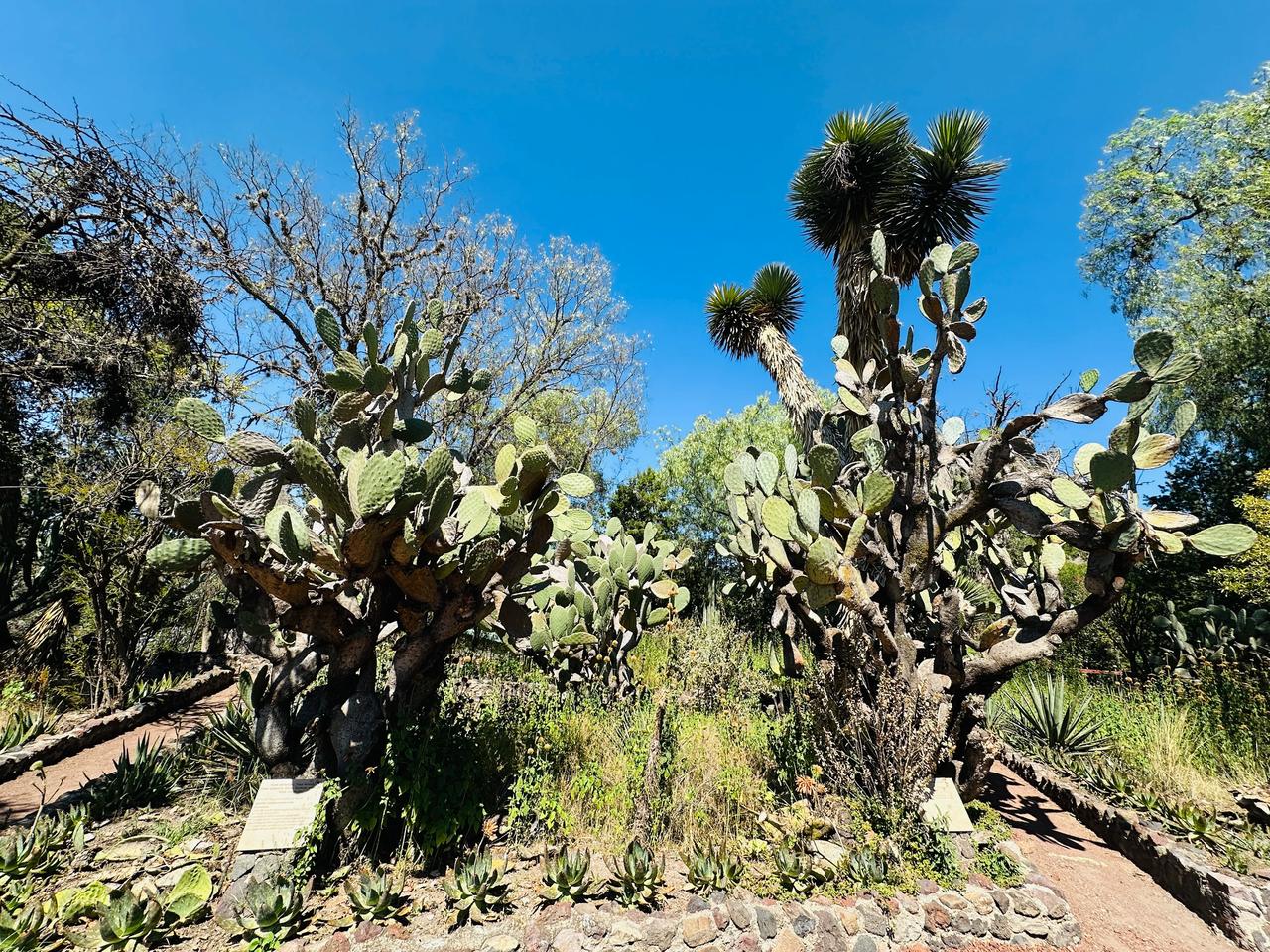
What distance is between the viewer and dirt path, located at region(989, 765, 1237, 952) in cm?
265

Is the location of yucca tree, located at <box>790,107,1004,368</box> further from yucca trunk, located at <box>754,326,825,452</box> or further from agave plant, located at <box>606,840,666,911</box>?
agave plant, located at <box>606,840,666,911</box>

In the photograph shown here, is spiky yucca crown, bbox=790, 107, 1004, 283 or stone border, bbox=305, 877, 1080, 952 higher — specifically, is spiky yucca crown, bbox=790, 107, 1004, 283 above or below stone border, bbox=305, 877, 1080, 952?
above

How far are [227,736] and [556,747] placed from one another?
7.50ft

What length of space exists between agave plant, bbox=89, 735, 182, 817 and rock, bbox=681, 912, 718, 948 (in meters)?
3.30

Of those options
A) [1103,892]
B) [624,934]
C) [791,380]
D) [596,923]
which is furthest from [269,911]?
[791,380]

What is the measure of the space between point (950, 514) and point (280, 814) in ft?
14.0

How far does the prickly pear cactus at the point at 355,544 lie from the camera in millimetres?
2586

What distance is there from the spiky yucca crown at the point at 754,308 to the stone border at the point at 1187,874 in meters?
9.65

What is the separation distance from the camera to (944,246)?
377cm

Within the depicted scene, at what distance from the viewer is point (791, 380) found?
10891mm

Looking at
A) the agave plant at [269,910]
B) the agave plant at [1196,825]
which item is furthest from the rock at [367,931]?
the agave plant at [1196,825]

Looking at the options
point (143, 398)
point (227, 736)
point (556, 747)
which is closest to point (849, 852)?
point (556, 747)

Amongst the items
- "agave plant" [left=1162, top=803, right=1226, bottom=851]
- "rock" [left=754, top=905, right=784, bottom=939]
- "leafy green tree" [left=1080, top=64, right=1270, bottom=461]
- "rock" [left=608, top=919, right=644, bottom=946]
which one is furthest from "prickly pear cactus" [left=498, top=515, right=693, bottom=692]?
"leafy green tree" [left=1080, top=64, right=1270, bottom=461]

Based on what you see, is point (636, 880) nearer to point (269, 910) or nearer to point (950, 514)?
point (269, 910)
